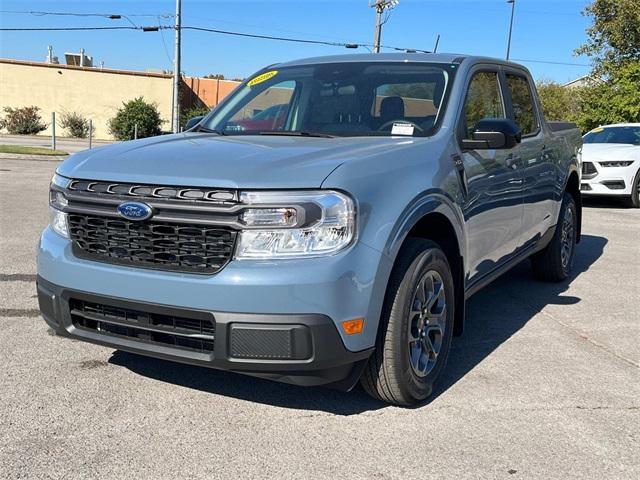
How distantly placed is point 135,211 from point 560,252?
4.41 m

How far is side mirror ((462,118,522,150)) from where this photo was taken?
3.81 metres

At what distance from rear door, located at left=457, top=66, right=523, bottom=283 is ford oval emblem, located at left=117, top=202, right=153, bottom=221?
5.95 ft

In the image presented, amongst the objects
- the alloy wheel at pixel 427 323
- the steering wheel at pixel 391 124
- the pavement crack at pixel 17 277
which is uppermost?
the steering wheel at pixel 391 124

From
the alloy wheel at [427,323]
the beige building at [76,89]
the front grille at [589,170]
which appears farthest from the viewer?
the beige building at [76,89]

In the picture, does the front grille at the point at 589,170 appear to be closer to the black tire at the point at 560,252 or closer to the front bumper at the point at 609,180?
the front bumper at the point at 609,180

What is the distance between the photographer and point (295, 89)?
462cm

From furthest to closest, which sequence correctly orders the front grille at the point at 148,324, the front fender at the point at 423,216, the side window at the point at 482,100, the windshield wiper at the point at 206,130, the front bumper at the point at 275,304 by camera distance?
the windshield wiper at the point at 206,130, the side window at the point at 482,100, the front fender at the point at 423,216, the front grille at the point at 148,324, the front bumper at the point at 275,304

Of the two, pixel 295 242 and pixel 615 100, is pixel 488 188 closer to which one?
pixel 295 242

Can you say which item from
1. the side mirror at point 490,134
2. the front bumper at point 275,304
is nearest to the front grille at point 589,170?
the side mirror at point 490,134

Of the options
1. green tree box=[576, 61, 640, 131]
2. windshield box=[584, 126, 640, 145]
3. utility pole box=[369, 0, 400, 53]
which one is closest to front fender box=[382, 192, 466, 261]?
windshield box=[584, 126, 640, 145]

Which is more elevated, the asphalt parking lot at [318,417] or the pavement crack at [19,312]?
the asphalt parking lot at [318,417]

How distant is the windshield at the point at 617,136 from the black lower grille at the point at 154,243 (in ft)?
40.1

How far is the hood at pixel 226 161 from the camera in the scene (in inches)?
110

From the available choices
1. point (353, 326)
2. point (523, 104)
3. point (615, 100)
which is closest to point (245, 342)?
point (353, 326)
